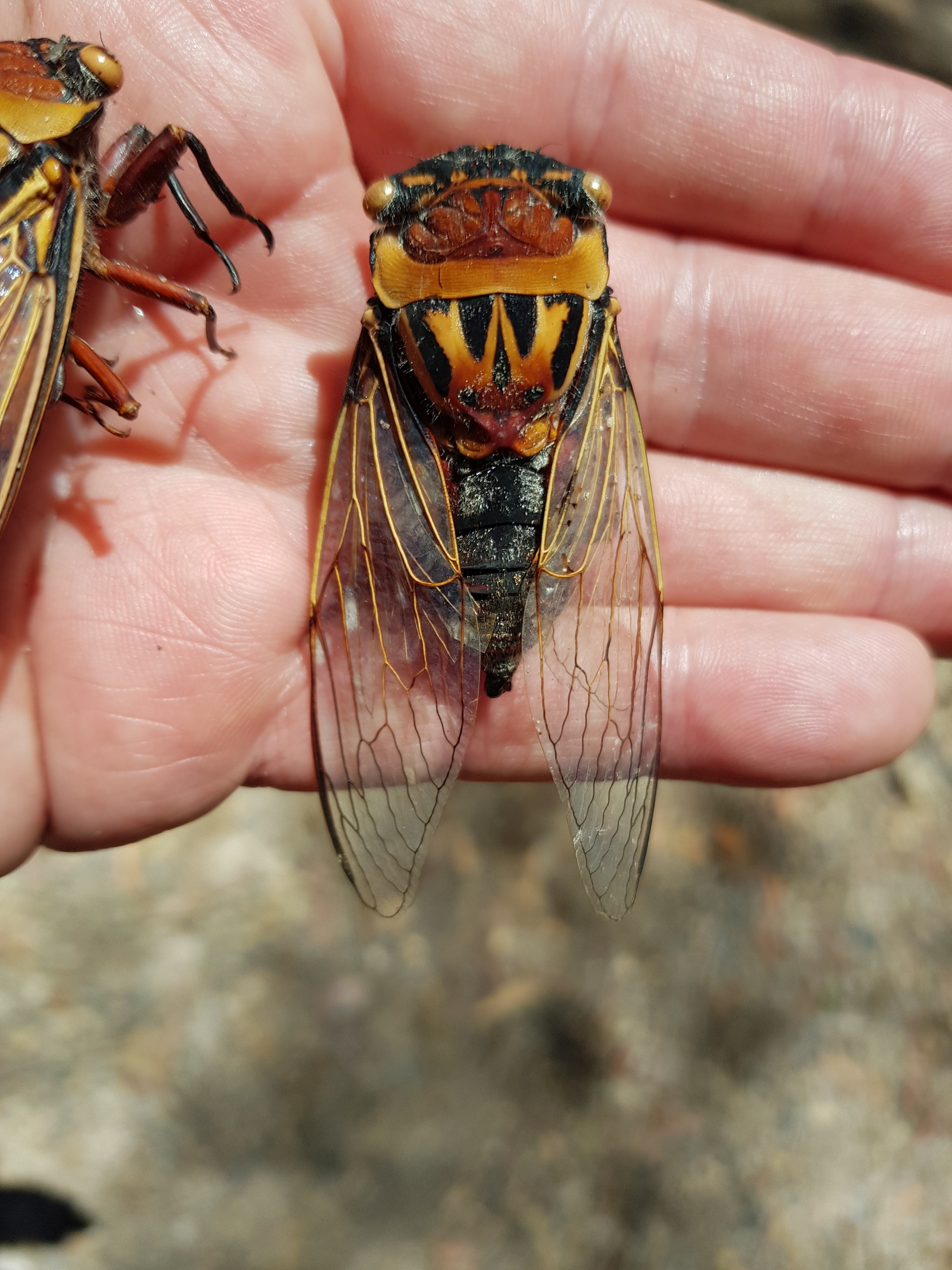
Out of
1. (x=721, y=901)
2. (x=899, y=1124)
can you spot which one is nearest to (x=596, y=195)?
(x=721, y=901)

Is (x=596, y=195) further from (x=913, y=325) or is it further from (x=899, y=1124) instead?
(x=899, y=1124)

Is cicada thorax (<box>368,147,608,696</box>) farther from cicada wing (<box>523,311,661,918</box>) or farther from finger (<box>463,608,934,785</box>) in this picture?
finger (<box>463,608,934,785</box>)

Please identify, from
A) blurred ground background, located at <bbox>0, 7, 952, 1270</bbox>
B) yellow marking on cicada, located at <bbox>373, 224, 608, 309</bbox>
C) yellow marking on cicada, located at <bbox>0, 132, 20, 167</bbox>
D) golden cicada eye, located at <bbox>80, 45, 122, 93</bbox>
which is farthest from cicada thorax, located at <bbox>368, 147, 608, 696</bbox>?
blurred ground background, located at <bbox>0, 7, 952, 1270</bbox>

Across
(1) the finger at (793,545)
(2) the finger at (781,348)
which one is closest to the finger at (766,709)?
(1) the finger at (793,545)

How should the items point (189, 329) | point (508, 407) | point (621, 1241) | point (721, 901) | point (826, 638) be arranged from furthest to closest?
point (721, 901)
point (621, 1241)
point (826, 638)
point (189, 329)
point (508, 407)

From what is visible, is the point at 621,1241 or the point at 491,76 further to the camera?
the point at 621,1241

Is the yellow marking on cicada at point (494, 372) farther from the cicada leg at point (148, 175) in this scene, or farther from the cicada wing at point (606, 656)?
the cicada leg at point (148, 175)

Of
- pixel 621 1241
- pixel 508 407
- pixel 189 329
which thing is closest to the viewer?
pixel 508 407

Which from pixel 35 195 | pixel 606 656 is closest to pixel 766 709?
pixel 606 656
